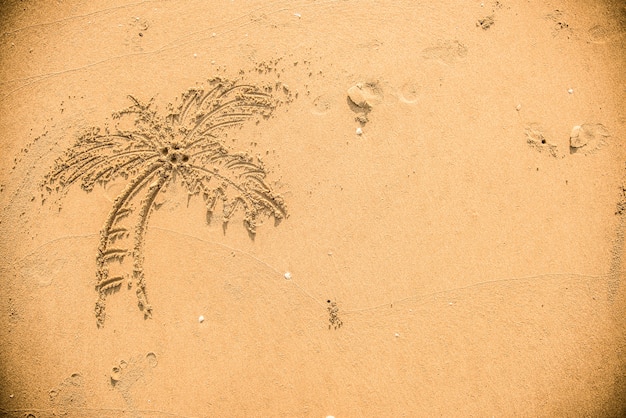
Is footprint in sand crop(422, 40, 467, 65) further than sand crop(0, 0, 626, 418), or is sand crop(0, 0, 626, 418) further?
footprint in sand crop(422, 40, 467, 65)

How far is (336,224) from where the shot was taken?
350cm

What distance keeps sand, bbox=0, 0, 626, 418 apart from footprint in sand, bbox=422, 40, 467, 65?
0.06ft

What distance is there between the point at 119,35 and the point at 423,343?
13.1ft

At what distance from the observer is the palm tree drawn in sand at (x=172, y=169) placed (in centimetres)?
348

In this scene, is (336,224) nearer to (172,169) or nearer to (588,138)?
(172,169)

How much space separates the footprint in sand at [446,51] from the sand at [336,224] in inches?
0.7

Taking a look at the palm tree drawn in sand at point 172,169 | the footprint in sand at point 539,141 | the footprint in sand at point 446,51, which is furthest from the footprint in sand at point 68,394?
the footprint in sand at point 539,141

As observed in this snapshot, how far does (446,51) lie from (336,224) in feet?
6.18

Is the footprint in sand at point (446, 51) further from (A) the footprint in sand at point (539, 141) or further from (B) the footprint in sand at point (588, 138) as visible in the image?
(B) the footprint in sand at point (588, 138)

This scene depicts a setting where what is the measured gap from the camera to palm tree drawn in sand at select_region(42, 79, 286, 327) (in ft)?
11.4

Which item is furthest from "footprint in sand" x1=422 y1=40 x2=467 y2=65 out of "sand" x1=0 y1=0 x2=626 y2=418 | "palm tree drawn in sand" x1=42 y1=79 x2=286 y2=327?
"palm tree drawn in sand" x1=42 y1=79 x2=286 y2=327

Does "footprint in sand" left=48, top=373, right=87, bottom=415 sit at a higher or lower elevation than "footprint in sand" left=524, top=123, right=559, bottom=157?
lower

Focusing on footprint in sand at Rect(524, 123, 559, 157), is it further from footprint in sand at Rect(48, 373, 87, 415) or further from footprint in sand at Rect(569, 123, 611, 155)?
footprint in sand at Rect(48, 373, 87, 415)

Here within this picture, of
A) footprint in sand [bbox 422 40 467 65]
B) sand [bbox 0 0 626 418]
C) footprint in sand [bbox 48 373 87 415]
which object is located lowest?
footprint in sand [bbox 48 373 87 415]
